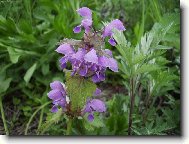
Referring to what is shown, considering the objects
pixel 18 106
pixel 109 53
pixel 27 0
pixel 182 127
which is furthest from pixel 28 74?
pixel 182 127

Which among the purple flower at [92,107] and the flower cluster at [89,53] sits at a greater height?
the flower cluster at [89,53]

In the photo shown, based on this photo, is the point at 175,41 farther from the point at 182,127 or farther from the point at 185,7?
the point at 182,127

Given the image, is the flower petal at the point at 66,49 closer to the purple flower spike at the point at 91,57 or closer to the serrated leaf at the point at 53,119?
the purple flower spike at the point at 91,57

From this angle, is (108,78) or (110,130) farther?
(108,78)

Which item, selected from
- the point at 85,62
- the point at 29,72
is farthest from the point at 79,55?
the point at 29,72

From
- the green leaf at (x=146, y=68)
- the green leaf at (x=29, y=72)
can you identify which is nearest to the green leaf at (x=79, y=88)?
the green leaf at (x=146, y=68)

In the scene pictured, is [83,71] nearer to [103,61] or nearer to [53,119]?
[103,61]

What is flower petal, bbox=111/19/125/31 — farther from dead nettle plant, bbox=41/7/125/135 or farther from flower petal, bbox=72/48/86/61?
flower petal, bbox=72/48/86/61
